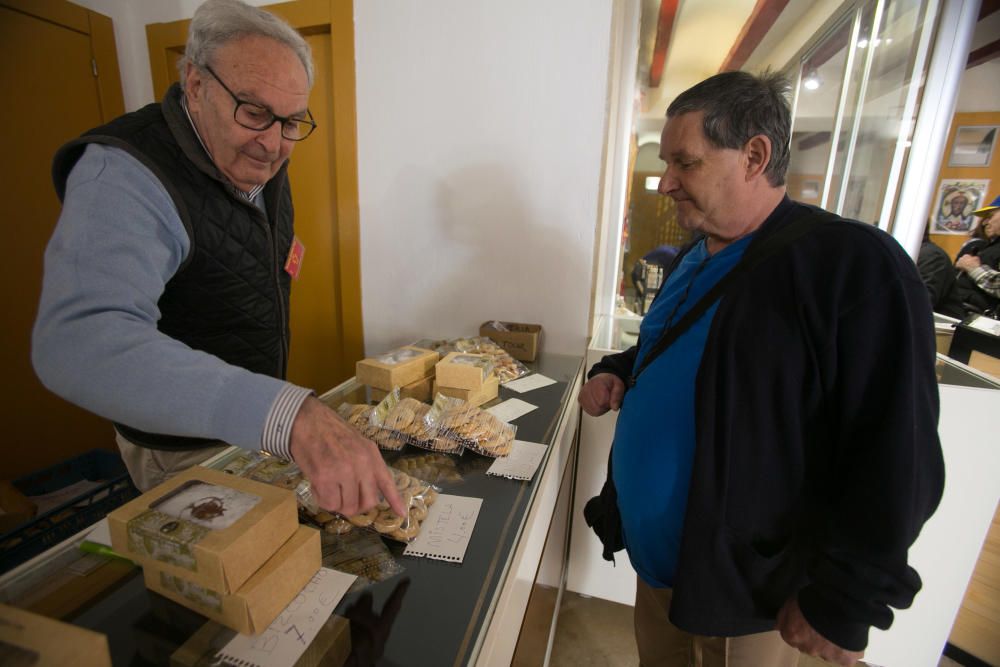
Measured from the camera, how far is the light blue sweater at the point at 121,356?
0.60 meters

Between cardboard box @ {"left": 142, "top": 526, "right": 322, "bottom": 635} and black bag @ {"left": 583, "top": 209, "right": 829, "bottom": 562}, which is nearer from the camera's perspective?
cardboard box @ {"left": 142, "top": 526, "right": 322, "bottom": 635}

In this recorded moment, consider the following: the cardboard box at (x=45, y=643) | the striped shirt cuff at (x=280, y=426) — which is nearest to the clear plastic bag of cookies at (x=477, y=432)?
the striped shirt cuff at (x=280, y=426)

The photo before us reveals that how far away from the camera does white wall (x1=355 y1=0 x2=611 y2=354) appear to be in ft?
5.67

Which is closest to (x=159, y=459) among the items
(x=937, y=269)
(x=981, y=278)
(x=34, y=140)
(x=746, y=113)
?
(x=746, y=113)

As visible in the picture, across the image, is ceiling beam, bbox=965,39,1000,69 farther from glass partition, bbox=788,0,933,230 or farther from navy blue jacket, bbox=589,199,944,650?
navy blue jacket, bbox=589,199,944,650

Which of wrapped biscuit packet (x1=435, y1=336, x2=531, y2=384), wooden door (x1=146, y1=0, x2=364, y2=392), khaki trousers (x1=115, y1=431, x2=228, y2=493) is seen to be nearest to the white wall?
wooden door (x1=146, y1=0, x2=364, y2=392)

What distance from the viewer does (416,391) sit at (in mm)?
1424

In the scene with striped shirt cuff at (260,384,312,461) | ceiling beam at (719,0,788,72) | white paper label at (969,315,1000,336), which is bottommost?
white paper label at (969,315,1000,336)

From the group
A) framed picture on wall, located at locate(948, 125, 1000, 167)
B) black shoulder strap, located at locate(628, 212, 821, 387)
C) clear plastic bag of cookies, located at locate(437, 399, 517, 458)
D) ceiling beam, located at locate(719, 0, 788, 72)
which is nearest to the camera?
black shoulder strap, located at locate(628, 212, 821, 387)

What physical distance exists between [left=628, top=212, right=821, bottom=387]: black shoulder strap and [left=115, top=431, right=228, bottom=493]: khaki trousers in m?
1.16

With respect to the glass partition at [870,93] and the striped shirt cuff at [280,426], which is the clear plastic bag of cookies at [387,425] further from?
the glass partition at [870,93]

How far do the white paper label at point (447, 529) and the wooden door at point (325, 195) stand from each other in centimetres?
149

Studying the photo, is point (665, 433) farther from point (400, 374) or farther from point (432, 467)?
point (400, 374)

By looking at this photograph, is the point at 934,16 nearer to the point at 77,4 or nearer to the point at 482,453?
the point at 482,453
